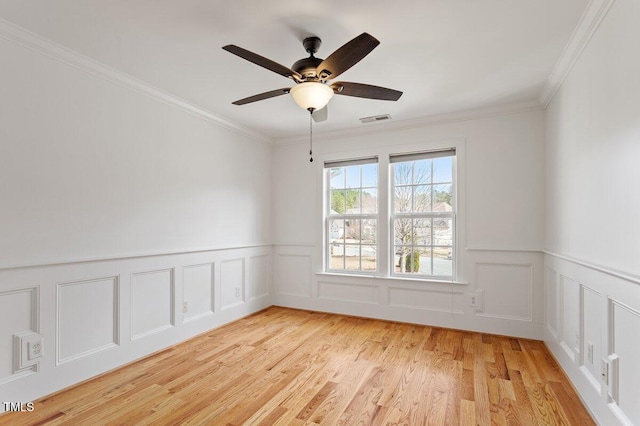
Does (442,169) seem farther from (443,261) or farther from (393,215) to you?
(443,261)

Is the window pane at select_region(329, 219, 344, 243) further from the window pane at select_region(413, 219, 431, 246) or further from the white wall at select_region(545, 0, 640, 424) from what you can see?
the white wall at select_region(545, 0, 640, 424)

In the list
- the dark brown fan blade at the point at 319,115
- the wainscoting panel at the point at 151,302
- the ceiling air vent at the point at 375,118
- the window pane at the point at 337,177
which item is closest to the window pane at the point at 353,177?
the window pane at the point at 337,177

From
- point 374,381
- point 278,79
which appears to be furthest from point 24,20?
point 374,381

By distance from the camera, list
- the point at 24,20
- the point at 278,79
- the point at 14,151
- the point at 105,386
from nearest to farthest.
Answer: the point at 24,20, the point at 14,151, the point at 105,386, the point at 278,79

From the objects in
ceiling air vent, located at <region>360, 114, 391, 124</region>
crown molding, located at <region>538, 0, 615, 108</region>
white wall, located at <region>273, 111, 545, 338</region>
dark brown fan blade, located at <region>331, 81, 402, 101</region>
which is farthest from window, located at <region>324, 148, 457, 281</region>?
dark brown fan blade, located at <region>331, 81, 402, 101</region>

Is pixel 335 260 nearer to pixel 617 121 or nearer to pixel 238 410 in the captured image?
pixel 238 410

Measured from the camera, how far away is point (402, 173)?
171 inches

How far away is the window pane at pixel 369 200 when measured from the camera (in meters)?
4.50

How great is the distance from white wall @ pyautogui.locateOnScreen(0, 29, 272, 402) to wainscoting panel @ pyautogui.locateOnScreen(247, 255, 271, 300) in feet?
1.58

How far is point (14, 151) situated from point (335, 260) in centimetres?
358

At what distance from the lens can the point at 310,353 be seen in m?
3.21

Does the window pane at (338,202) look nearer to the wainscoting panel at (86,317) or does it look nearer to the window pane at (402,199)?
the window pane at (402,199)

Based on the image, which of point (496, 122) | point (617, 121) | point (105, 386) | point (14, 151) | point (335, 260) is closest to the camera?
point (617, 121)

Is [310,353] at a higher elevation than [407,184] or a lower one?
lower
